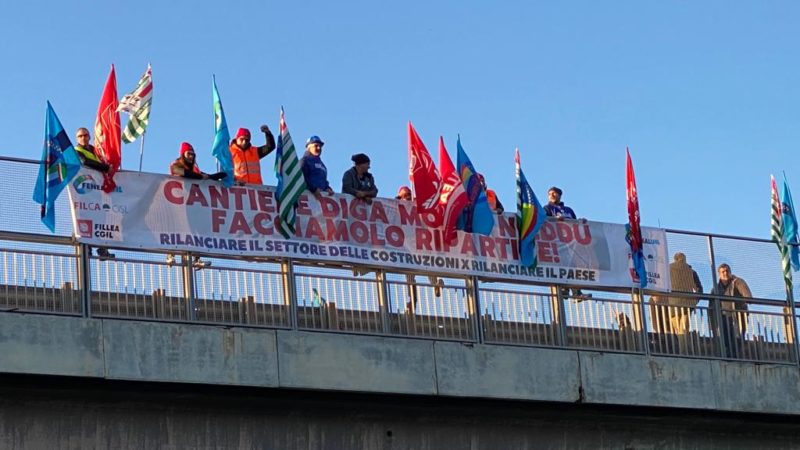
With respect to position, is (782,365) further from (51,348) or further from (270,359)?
(51,348)

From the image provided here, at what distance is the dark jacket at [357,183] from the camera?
74.6 ft

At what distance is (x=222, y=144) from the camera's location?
22094 millimetres

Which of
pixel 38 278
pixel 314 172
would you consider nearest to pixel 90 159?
pixel 38 278

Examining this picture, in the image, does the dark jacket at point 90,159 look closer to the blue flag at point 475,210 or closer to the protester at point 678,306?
the blue flag at point 475,210

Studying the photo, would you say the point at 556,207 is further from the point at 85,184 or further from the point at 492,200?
the point at 85,184

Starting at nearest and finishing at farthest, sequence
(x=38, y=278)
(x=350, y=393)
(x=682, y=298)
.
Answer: (x=38, y=278)
(x=350, y=393)
(x=682, y=298)

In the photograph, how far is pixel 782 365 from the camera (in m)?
25.1

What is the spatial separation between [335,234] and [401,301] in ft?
4.07

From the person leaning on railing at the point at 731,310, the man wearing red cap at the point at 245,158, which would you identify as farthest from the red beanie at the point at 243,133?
the person leaning on railing at the point at 731,310

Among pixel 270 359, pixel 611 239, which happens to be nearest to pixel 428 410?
pixel 270 359

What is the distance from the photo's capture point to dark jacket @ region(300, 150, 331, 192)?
73.4 feet

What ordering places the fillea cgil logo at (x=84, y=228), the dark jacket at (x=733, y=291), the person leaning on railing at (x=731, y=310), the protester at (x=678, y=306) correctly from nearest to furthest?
the fillea cgil logo at (x=84, y=228), the protester at (x=678, y=306), the person leaning on railing at (x=731, y=310), the dark jacket at (x=733, y=291)

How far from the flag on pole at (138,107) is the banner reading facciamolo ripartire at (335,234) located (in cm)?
166

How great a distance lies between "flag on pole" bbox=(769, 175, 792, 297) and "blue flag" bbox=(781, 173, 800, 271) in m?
0.07
